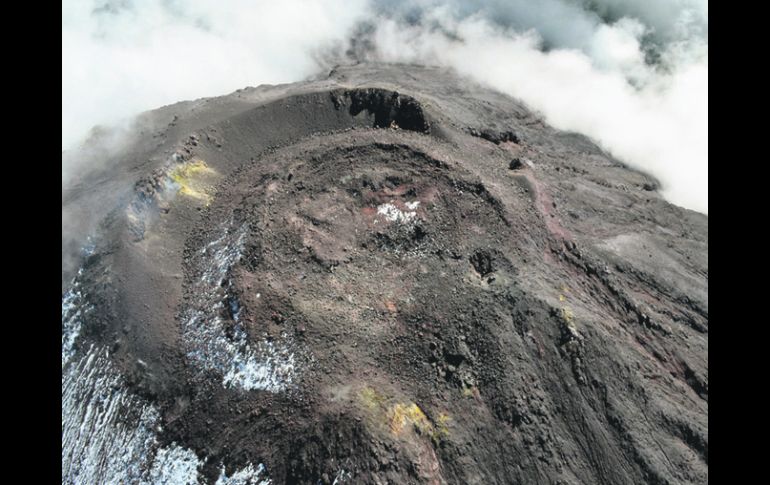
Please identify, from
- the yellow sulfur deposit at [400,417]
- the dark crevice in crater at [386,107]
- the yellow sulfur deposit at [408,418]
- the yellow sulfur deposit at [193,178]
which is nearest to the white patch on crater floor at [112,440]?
the yellow sulfur deposit at [400,417]

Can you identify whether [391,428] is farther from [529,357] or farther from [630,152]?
[630,152]

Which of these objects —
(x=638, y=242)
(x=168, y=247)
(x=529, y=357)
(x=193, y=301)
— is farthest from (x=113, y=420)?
(x=638, y=242)

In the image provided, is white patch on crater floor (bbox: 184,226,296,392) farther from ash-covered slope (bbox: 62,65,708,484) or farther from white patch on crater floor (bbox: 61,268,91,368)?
white patch on crater floor (bbox: 61,268,91,368)

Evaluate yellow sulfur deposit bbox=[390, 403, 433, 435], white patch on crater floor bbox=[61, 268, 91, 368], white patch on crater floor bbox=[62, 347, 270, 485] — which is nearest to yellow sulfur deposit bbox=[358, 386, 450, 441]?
yellow sulfur deposit bbox=[390, 403, 433, 435]

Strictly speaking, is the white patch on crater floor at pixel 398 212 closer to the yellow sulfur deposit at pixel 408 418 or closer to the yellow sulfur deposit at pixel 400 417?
the yellow sulfur deposit at pixel 400 417

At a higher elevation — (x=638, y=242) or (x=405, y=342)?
(x=638, y=242)

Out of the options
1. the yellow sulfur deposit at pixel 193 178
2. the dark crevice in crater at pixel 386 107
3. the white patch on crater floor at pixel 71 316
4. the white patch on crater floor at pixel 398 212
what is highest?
the dark crevice in crater at pixel 386 107
